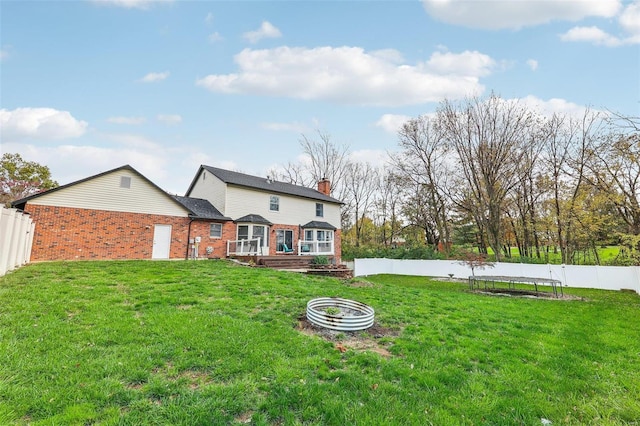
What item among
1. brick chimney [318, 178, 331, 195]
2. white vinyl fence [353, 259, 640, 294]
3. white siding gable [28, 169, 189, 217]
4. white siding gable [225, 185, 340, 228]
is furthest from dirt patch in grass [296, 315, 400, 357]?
brick chimney [318, 178, 331, 195]

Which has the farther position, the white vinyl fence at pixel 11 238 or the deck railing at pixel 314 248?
the deck railing at pixel 314 248

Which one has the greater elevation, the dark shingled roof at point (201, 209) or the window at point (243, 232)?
the dark shingled roof at point (201, 209)

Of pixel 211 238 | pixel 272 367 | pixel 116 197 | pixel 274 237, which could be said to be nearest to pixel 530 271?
pixel 274 237

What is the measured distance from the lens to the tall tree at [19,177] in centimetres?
2203

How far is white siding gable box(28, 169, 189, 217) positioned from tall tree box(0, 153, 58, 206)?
14526mm

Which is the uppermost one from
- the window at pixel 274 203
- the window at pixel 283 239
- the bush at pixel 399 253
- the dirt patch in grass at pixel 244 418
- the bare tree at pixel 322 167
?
the bare tree at pixel 322 167

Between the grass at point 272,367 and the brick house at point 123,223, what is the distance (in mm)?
7897

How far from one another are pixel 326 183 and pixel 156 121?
15201mm

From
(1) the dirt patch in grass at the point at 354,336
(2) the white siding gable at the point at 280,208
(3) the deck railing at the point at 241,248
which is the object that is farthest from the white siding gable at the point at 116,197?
(1) the dirt patch in grass at the point at 354,336

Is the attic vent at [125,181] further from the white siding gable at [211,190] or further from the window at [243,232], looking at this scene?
the window at [243,232]

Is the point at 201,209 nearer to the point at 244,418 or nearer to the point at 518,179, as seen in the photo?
the point at 244,418

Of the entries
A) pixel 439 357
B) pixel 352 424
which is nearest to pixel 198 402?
pixel 352 424

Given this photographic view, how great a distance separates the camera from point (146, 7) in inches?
415

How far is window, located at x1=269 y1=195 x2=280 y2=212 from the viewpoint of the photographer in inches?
803
